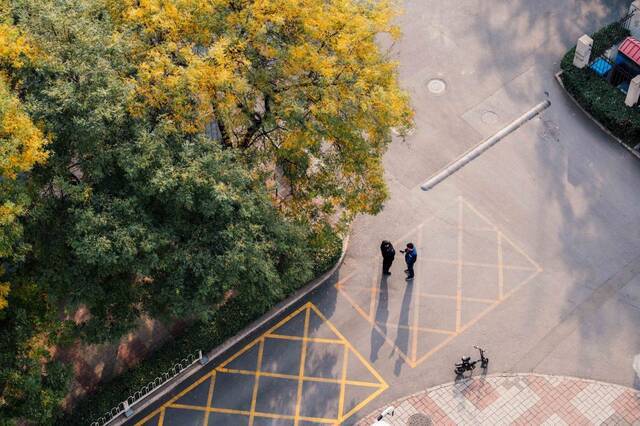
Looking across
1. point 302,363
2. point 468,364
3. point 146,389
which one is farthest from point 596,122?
point 146,389

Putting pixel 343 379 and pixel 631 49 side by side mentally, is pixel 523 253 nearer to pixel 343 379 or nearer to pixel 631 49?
pixel 343 379

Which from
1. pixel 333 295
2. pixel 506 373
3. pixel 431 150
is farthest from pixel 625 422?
pixel 431 150

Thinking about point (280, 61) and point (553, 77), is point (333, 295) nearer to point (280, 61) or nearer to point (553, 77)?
point (280, 61)

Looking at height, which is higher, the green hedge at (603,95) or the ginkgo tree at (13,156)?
the ginkgo tree at (13,156)

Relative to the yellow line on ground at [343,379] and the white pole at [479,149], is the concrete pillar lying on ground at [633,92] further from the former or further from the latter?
the yellow line on ground at [343,379]

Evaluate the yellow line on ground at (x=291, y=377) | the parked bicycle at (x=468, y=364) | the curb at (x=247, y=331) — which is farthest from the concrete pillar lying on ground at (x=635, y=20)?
the yellow line on ground at (x=291, y=377)

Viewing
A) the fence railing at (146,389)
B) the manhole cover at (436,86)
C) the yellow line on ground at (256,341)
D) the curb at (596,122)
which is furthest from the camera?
the manhole cover at (436,86)

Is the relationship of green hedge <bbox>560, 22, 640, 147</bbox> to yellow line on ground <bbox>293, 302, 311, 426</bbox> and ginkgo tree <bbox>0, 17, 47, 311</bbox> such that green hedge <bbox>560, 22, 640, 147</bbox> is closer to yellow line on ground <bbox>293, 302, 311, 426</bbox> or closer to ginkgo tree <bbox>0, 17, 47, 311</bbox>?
yellow line on ground <bbox>293, 302, 311, 426</bbox>
